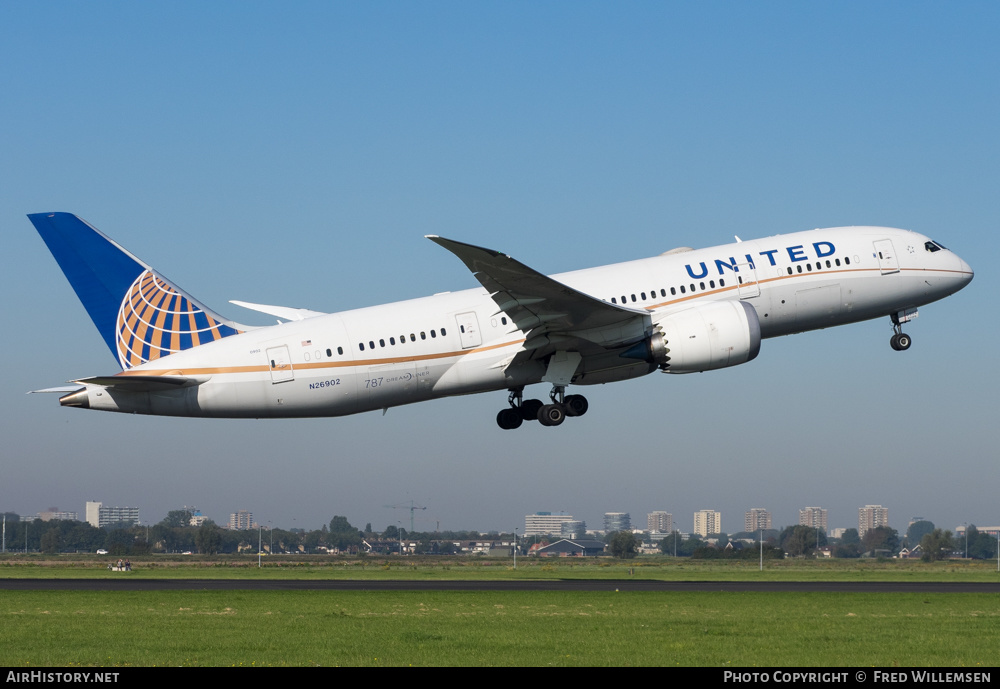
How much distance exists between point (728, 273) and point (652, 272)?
295 centimetres

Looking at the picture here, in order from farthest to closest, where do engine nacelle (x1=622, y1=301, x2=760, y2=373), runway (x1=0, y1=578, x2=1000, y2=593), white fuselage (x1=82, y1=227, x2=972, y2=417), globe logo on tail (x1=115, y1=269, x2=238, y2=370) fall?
globe logo on tail (x1=115, y1=269, x2=238, y2=370)
runway (x1=0, y1=578, x2=1000, y2=593)
engine nacelle (x1=622, y1=301, x2=760, y2=373)
white fuselage (x1=82, y1=227, x2=972, y2=417)

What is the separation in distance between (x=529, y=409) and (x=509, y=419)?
982 millimetres

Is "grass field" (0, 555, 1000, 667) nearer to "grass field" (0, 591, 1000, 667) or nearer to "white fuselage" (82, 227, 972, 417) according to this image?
"grass field" (0, 591, 1000, 667)

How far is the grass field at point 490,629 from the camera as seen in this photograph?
22969 mm

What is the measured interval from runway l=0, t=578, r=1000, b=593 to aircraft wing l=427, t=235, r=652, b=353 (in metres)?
9.37

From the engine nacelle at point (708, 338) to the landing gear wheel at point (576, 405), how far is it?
14.8 feet

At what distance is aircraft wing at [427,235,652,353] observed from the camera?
38.8m

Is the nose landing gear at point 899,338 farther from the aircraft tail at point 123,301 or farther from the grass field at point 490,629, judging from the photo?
the aircraft tail at point 123,301

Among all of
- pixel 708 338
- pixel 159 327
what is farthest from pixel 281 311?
pixel 708 338

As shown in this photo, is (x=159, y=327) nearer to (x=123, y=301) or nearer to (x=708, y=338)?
(x=123, y=301)

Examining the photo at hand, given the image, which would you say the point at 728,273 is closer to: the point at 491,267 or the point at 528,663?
the point at 491,267

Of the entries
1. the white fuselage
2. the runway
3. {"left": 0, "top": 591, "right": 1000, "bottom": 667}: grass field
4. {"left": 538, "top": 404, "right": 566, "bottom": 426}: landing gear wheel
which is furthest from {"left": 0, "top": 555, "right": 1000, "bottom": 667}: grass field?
{"left": 538, "top": 404, "right": 566, "bottom": 426}: landing gear wheel
